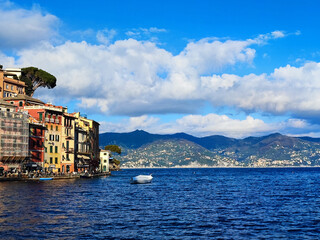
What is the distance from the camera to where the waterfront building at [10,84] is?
126750mm

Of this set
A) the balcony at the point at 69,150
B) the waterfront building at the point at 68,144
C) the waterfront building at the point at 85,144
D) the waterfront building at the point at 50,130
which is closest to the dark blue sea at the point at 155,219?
the waterfront building at the point at 50,130

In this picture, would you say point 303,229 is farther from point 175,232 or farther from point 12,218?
point 12,218

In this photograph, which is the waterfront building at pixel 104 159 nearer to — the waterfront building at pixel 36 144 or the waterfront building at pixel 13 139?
the waterfront building at pixel 36 144

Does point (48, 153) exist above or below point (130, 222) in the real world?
above

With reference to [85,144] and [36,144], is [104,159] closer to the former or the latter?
[85,144]

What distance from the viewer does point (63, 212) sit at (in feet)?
154

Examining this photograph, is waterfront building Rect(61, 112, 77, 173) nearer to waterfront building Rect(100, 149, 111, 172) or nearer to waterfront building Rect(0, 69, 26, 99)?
waterfront building Rect(0, 69, 26, 99)

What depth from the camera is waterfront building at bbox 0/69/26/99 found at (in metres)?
127

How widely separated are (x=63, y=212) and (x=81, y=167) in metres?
93.5

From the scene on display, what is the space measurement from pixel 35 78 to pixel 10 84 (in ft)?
62.0

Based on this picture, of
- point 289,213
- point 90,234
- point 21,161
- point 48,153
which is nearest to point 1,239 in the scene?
point 90,234

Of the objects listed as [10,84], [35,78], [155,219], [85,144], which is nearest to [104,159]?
[85,144]

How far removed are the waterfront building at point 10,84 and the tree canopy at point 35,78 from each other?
464 cm

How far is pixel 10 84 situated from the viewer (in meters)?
130
